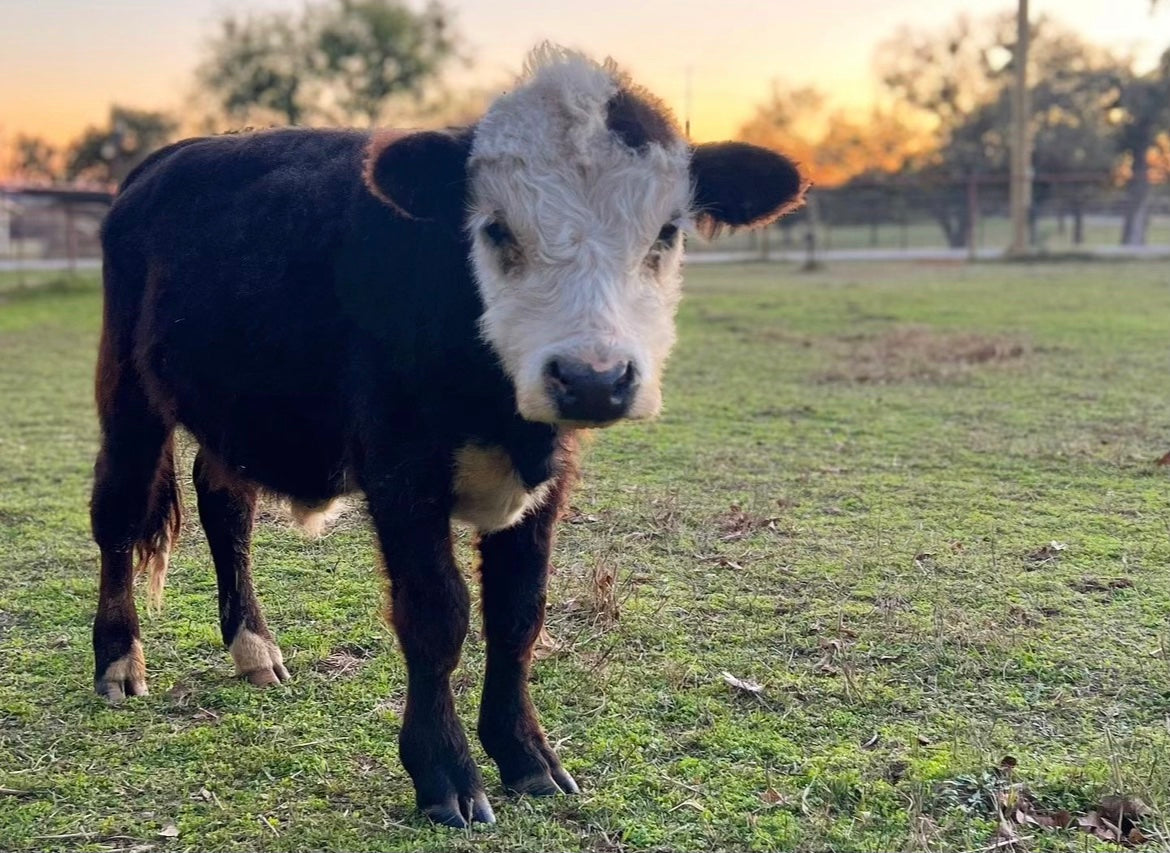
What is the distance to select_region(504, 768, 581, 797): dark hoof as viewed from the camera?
10.3ft

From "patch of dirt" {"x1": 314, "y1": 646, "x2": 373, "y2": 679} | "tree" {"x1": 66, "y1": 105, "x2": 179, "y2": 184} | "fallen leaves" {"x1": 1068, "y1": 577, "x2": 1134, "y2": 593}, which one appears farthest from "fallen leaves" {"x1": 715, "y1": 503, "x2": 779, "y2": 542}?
"tree" {"x1": 66, "y1": 105, "x2": 179, "y2": 184}

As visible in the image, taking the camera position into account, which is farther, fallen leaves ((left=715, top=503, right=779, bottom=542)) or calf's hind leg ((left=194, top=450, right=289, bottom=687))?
fallen leaves ((left=715, top=503, right=779, bottom=542))

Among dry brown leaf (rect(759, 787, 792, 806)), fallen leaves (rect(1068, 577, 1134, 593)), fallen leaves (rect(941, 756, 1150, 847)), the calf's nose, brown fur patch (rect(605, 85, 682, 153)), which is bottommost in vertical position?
dry brown leaf (rect(759, 787, 792, 806))

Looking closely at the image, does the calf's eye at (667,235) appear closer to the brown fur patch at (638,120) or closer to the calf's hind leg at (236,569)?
the brown fur patch at (638,120)

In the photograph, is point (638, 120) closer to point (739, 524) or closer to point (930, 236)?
point (739, 524)

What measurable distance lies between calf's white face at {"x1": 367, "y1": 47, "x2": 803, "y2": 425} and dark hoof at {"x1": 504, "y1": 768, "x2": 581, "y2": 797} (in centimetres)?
108

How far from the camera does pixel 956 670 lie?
12.5 ft

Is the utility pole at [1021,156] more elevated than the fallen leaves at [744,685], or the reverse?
the utility pole at [1021,156]

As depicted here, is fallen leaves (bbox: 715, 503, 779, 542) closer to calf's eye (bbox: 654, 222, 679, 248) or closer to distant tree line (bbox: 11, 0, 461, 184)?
calf's eye (bbox: 654, 222, 679, 248)

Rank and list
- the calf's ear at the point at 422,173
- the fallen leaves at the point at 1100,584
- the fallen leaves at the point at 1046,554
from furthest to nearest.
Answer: the fallen leaves at the point at 1046,554
the fallen leaves at the point at 1100,584
the calf's ear at the point at 422,173

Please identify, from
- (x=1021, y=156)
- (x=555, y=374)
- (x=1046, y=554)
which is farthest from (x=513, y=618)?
(x=1021, y=156)

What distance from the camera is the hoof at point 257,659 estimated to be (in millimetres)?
3951

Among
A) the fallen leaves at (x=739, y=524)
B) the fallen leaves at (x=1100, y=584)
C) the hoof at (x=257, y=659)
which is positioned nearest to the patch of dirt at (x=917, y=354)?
the fallen leaves at (x=739, y=524)

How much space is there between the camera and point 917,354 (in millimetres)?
11281
